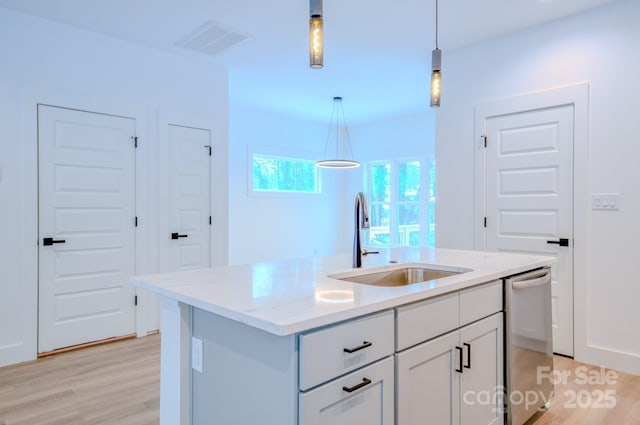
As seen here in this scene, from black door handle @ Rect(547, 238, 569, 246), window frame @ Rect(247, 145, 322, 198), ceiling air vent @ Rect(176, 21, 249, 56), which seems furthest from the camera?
window frame @ Rect(247, 145, 322, 198)

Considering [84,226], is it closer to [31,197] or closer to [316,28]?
[31,197]

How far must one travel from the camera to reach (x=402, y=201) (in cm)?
709

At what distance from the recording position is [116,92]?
358 centimetres

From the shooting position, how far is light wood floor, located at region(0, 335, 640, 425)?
2250 millimetres

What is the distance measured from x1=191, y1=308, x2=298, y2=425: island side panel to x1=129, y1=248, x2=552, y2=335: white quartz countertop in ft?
0.25

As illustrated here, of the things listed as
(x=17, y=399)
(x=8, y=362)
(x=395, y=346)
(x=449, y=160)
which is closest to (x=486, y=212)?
(x=449, y=160)

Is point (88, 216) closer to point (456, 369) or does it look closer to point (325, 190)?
point (456, 369)

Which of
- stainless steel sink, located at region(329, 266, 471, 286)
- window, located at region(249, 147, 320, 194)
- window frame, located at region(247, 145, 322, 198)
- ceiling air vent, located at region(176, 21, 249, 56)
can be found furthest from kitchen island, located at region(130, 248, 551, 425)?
window, located at region(249, 147, 320, 194)

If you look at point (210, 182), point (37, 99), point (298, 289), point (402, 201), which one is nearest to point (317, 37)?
point (298, 289)

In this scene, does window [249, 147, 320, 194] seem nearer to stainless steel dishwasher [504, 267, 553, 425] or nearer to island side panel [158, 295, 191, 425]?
stainless steel dishwasher [504, 267, 553, 425]

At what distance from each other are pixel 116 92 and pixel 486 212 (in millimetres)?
3501

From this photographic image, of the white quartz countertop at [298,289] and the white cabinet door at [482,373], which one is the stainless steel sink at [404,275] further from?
the white cabinet door at [482,373]

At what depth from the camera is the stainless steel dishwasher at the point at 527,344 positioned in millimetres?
2002

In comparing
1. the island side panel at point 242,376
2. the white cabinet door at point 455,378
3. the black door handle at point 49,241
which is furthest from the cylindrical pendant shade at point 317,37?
the black door handle at point 49,241
